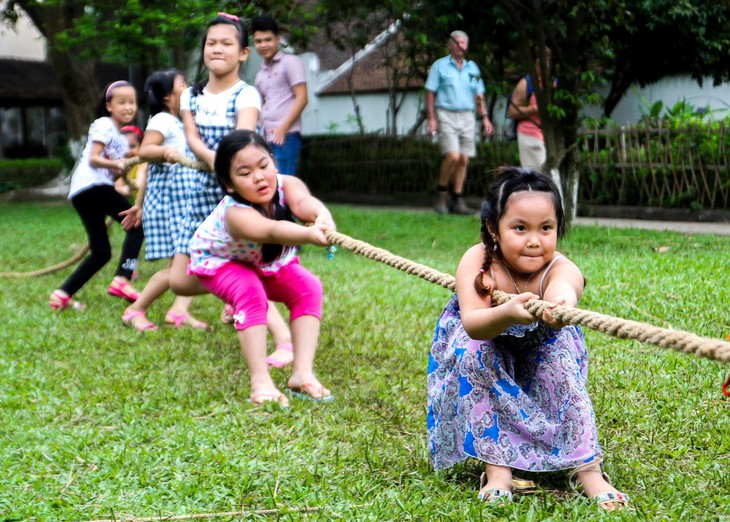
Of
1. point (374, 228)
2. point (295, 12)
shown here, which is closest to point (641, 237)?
point (374, 228)

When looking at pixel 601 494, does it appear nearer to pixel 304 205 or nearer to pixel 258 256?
pixel 304 205

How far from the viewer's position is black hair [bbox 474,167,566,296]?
8.82 feet

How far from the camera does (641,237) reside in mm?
8102

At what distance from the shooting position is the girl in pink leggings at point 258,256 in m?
3.75

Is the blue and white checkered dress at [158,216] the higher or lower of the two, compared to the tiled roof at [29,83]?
lower

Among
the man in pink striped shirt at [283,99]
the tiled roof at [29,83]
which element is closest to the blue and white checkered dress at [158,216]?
the man in pink striped shirt at [283,99]

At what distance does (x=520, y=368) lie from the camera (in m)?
2.79

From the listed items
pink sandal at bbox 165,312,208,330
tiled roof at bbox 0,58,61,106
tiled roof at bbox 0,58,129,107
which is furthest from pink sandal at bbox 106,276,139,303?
tiled roof at bbox 0,58,61,106

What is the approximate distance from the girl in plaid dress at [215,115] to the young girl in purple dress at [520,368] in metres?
1.86

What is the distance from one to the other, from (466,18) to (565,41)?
1.39m

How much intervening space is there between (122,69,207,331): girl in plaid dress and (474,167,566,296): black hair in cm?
264

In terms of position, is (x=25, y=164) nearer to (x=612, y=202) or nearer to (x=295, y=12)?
(x=295, y=12)

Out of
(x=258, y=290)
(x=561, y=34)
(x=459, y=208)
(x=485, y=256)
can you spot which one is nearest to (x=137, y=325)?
(x=258, y=290)

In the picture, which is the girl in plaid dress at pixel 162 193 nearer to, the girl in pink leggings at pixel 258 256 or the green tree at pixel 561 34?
the girl in pink leggings at pixel 258 256
